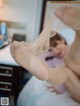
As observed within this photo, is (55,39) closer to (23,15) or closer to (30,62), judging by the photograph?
(23,15)

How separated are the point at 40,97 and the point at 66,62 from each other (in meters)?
0.45

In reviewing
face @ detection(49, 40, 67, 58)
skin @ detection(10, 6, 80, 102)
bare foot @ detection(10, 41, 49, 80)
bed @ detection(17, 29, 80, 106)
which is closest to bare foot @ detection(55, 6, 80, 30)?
skin @ detection(10, 6, 80, 102)

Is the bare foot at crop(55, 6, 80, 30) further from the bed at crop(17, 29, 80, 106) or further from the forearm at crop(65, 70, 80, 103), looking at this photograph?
the bed at crop(17, 29, 80, 106)

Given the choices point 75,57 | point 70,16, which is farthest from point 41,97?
point 70,16

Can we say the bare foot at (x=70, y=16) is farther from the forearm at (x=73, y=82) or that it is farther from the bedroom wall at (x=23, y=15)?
the bedroom wall at (x=23, y=15)

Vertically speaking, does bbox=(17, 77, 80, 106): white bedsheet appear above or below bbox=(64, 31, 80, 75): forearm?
below

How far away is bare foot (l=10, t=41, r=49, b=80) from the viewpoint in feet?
2.34

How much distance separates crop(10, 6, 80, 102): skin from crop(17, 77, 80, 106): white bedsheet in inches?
10.2

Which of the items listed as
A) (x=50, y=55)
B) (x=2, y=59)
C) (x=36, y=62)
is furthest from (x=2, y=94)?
(x=36, y=62)

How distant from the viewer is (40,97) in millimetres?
1260

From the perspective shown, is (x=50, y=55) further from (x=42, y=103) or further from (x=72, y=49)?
(x=72, y=49)

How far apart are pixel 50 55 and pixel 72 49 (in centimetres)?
60

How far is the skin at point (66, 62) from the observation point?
722mm

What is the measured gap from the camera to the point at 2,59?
1.56 metres
